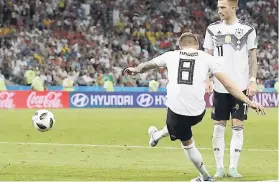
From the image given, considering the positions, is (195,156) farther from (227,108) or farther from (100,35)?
(100,35)

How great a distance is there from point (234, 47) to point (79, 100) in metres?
22.6

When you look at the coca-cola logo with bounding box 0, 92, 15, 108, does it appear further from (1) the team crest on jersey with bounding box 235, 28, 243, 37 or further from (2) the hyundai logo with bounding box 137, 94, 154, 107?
(1) the team crest on jersey with bounding box 235, 28, 243, 37

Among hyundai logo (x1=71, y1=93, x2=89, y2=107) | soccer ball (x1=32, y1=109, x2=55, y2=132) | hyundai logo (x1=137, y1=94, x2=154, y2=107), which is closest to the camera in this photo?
soccer ball (x1=32, y1=109, x2=55, y2=132)

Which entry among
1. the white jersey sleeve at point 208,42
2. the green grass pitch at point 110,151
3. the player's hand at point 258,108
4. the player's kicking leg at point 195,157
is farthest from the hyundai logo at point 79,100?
A: the player's hand at point 258,108

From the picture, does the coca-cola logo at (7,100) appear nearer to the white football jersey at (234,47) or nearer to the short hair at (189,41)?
the white football jersey at (234,47)

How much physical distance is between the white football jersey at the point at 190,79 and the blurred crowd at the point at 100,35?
24984 millimetres

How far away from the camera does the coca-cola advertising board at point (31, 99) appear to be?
1287 inches

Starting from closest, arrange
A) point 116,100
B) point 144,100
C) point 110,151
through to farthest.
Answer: point 110,151
point 116,100
point 144,100

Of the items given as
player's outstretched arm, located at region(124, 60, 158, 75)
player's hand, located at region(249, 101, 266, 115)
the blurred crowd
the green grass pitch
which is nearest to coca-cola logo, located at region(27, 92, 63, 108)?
the blurred crowd

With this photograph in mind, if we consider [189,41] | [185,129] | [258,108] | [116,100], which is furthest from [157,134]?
[116,100]

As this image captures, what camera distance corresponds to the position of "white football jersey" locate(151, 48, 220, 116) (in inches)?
411

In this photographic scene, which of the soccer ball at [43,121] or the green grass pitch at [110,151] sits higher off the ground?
the soccer ball at [43,121]

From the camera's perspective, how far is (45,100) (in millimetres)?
33250

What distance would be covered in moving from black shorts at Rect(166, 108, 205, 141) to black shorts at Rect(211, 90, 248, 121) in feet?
5.46
